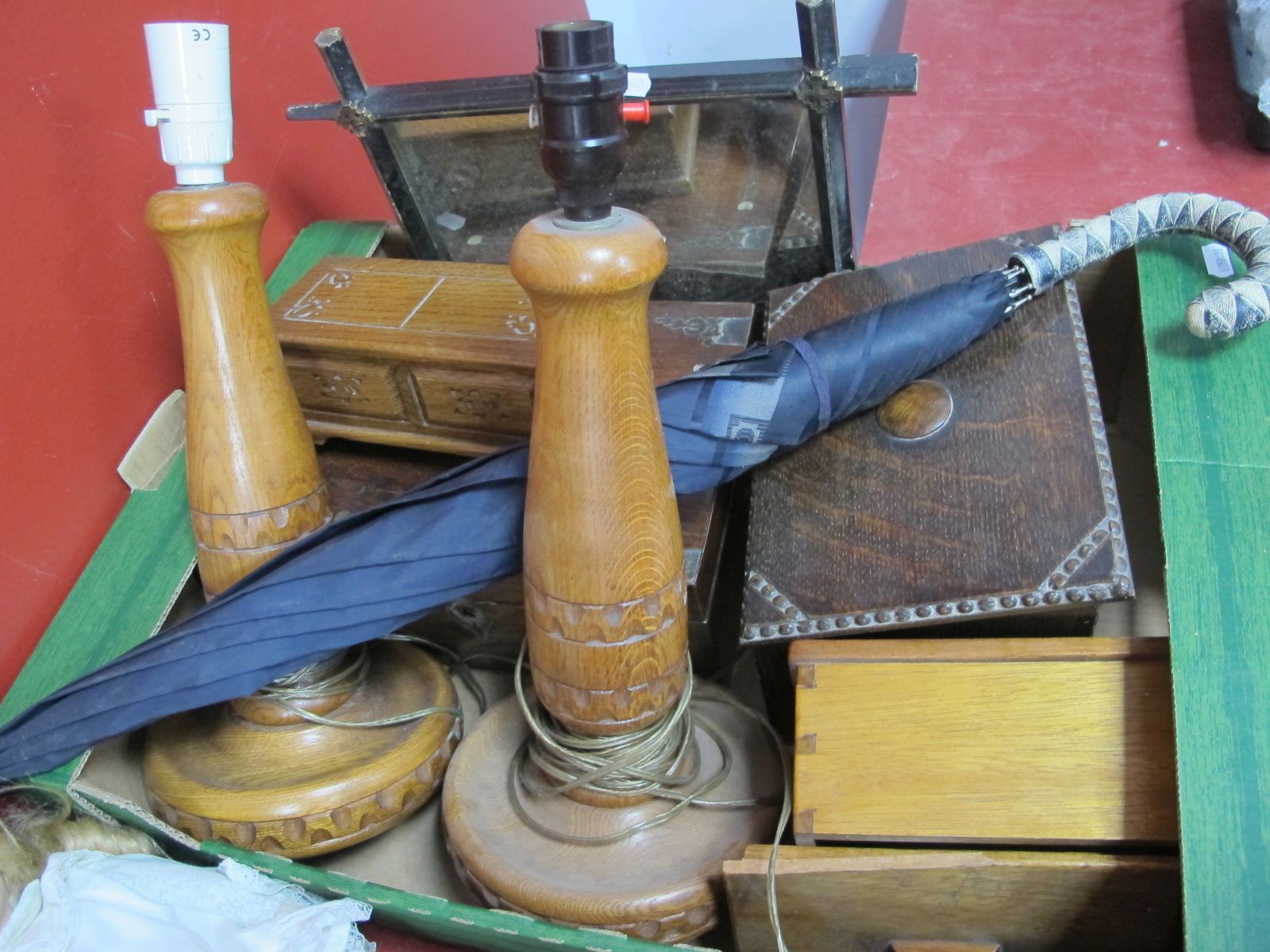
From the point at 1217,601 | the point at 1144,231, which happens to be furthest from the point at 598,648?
the point at 1144,231

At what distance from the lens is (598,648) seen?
71 centimetres

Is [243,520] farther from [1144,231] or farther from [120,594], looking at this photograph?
[1144,231]

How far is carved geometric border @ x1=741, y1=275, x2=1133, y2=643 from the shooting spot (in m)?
0.75

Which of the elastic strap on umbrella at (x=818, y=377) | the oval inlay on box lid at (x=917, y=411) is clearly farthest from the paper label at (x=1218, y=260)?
the elastic strap on umbrella at (x=818, y=377)

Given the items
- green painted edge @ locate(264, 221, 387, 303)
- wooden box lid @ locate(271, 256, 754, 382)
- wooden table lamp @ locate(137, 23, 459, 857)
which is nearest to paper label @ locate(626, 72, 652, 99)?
wooden box lid @ locate(271, 256, 754, 382)

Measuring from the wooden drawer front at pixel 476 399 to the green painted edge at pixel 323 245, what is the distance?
269mm

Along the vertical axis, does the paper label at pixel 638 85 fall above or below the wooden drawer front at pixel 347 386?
above

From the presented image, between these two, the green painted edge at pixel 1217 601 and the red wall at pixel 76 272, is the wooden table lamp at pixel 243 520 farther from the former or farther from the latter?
the green painted edge at pixel 1217 601

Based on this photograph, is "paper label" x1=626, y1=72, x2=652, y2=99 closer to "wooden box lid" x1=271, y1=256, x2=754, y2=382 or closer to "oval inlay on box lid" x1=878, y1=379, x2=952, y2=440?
"wooden box lid" x1=271, y1=256, x2=754, y2=382

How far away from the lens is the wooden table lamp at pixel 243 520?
0.79 meters

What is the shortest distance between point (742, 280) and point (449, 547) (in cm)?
51

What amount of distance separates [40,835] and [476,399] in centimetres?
50

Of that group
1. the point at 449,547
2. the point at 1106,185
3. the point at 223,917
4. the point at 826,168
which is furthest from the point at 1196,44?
the point at 223,917

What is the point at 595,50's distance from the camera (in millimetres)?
560
